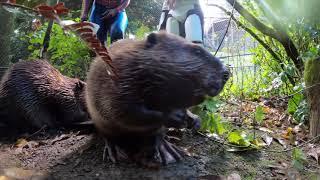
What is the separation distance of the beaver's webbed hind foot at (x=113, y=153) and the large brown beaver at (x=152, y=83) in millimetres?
202

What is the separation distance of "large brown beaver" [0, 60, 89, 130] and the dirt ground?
14 cm

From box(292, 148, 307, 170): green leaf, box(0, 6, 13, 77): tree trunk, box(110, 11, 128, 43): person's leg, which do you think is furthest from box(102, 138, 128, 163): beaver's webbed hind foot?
box(0, 6, 13, 77): tree trunk

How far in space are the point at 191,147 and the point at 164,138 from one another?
0.86 feet

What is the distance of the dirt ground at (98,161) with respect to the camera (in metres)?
2.31

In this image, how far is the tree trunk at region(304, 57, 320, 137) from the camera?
10.7 ft

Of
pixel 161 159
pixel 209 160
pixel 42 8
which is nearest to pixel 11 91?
pixel 161 159

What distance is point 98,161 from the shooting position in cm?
247

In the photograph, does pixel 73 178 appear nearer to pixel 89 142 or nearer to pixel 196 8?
pixel 89 142

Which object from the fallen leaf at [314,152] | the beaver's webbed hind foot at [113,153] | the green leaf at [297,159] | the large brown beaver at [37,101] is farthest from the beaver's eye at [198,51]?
the fallen leaf at [314,152]

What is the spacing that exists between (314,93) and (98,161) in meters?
1.90

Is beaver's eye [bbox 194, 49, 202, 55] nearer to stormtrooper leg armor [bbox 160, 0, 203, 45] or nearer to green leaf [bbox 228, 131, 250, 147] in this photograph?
green leaf [bbox 228, 131, 250, 147]

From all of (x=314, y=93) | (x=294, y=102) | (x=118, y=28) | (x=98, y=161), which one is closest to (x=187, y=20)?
(x=118, y=28)

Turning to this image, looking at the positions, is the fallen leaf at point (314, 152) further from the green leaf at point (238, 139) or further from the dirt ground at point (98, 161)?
the green leaf at point (238, 139)

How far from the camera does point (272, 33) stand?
15.7ft
